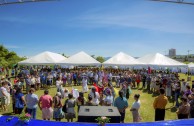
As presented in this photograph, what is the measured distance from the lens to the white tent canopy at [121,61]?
2494cm

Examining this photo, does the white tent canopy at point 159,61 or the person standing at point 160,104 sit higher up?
the white tent canopy at point 159,61

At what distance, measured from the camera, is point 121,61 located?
25.4 metres

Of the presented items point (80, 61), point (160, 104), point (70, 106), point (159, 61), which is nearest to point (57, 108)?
point (70, 106)

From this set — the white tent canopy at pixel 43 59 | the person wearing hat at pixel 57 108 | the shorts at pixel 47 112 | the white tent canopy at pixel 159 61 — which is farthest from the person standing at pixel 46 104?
the white tent canopy at pixel 159 61

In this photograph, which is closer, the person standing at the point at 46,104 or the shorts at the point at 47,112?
the person standing at the point at 46,104

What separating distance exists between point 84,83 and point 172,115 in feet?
28.7

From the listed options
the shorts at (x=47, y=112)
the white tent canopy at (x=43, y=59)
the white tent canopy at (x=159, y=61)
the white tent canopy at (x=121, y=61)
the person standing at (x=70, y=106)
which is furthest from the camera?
the white tent canopy at (x=43, y=59)

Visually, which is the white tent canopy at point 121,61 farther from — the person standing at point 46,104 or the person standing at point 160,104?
the person standing at point 46,104

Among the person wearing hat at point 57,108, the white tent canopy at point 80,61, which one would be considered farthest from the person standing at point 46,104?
the white tent canopy at point 80,61

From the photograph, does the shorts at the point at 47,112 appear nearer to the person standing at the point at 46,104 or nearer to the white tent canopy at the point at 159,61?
the person standing at the point at 46,104

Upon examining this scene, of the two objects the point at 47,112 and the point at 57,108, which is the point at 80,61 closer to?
the point at 47,112

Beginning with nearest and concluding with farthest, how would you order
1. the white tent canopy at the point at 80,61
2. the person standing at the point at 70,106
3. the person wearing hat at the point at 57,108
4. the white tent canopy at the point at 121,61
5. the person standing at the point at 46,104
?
the person standing at the point at 70,106, the person wearing hat at the point at 57,108, the person standing at the point at 46,104, the white tent canopy at the point at 80,61, the white tent canopy at the point at 121,61

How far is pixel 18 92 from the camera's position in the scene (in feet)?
35.0

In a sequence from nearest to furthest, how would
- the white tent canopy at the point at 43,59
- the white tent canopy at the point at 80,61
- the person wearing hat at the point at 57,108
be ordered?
the person wearing hat at the point at 57,108 → the white tent canopy at the point at 80,61 → the white tent canopy at the point at 43,59
